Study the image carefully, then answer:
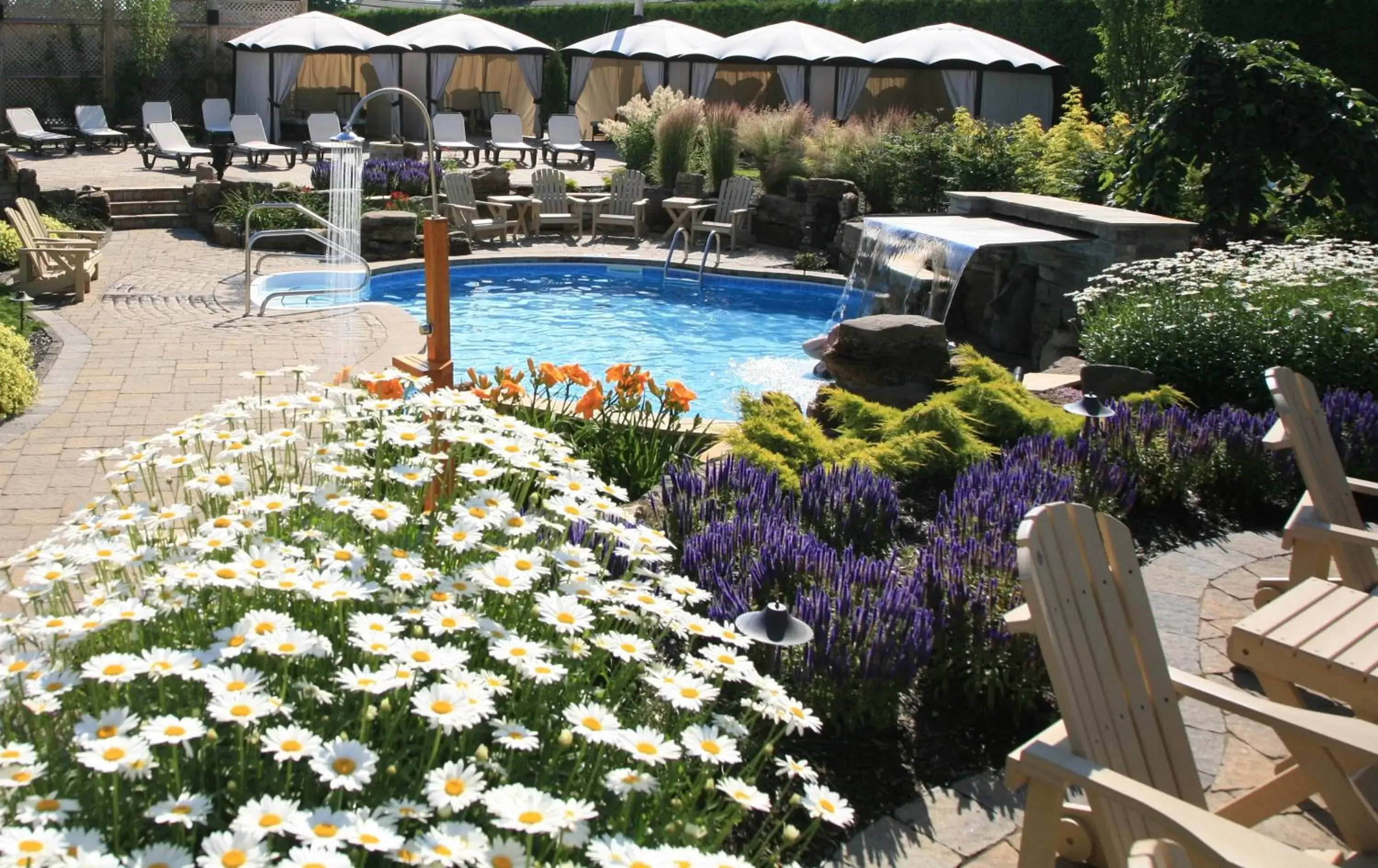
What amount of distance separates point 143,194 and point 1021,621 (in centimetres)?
1465

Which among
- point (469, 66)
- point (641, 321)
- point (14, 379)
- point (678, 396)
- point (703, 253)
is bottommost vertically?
point (641, 321)

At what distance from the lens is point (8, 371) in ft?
20.9

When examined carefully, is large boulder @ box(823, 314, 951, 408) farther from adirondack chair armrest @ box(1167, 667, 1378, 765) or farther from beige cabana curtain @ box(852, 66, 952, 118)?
beige cabana curtain @ box(852, 66, 952, 118)

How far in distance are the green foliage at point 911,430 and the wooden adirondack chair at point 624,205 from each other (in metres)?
9.45

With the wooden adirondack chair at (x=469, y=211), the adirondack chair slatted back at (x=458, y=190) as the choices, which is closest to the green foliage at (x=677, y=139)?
the wooden adirondack chair at (x=469, y=211)

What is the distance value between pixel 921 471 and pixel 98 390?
4805mm

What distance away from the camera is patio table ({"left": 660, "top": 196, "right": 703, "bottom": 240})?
14375 millimetres

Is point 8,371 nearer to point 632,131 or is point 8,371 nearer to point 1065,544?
point 1065,544

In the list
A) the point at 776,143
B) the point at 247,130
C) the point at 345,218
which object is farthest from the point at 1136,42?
the point at 247,130

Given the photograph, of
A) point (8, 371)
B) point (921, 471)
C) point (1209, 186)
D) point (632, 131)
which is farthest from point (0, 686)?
point (632, 131)

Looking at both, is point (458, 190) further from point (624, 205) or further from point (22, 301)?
point (22, 301)

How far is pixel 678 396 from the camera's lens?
15.7ft

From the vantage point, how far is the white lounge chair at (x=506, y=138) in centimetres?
2022

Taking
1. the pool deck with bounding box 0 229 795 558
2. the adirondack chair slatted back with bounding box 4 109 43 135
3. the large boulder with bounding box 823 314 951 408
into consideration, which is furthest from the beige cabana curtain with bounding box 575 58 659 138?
the large boulder with bounding box 823 314 951 408
